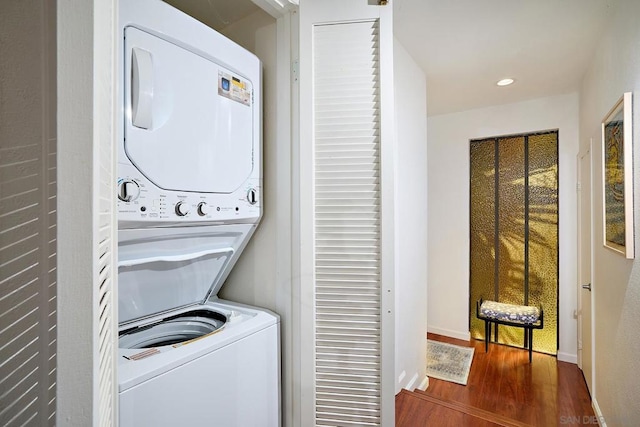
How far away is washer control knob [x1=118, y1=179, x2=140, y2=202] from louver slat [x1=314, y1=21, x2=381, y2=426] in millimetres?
628

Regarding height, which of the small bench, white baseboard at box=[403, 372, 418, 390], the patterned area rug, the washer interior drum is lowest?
the patterned area rug

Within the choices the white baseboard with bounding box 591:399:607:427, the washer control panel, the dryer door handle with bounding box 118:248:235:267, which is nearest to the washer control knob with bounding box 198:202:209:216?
the washer control panel

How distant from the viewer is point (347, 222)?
126 centimetres

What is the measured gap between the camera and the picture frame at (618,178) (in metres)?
1.44

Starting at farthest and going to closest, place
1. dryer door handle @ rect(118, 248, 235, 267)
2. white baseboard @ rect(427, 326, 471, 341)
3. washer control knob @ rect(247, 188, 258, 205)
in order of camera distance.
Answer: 1. white baseboard @ rect(427, 326, 471, 341)
2. washer control knob @ rect(247, 188, 258, 205)
3. dryer door handle @ rect(118, 248, 235, 267)

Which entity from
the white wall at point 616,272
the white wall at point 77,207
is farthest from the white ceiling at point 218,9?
the white wall at point 616,272

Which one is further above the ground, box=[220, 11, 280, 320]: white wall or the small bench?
box=[220, 11, 280, 320]: white wall

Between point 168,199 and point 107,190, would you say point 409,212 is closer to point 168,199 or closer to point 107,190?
point 168,199

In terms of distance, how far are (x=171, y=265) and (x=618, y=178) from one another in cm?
212

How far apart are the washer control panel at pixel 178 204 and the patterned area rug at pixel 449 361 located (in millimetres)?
2508

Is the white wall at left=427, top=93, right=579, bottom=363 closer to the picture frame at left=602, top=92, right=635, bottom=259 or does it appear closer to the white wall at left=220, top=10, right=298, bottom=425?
the picture frame at left=602, top=92, right=635, bottom=259

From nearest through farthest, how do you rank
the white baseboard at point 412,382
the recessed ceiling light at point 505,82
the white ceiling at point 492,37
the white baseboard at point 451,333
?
the white ceiling at point 492,37
the white baseboard at point 412,382
the recessed ceiling light at point 505,82
the white baseboard at point 451,333

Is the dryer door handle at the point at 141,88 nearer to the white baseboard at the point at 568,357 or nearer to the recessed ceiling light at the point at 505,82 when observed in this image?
the recessed ceiling light at the point at 505,82

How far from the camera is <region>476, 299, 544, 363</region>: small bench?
3059 mm
